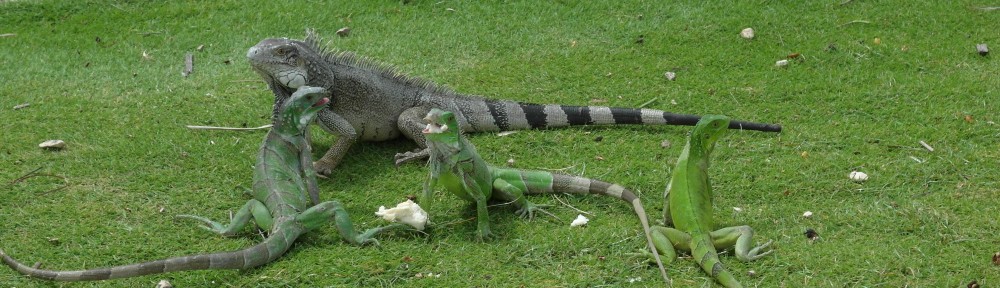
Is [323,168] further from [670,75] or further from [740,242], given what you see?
[670,75]

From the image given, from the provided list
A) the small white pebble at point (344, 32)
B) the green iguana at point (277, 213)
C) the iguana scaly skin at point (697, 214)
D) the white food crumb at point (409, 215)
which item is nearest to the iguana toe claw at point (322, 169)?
the green iguana at point (277, 213)

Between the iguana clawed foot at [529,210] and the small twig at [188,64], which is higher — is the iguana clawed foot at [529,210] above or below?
above

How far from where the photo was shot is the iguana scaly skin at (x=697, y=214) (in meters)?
3.95

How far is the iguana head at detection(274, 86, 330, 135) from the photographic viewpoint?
Answer: 4.67 metres

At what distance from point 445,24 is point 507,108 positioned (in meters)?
2.02

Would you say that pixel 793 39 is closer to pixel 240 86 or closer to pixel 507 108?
pixel 507 108

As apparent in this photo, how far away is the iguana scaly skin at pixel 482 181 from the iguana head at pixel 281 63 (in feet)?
3.62

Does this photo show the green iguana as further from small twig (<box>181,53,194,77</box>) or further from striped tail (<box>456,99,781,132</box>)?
small twig (<box>181,53,194,77</box>)

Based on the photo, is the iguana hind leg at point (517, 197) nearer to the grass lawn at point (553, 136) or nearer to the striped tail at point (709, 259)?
the grass lawn at point (553, 136)

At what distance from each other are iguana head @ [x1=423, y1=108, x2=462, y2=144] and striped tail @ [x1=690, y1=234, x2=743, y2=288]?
3.58ft

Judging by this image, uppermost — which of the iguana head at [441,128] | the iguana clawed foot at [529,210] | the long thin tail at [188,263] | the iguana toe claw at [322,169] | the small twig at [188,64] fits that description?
the iguana head at [441,128]

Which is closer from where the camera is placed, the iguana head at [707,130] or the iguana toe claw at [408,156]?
the iguana head at [707,130]

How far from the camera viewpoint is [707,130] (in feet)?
13.2

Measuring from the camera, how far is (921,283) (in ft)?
12.5
